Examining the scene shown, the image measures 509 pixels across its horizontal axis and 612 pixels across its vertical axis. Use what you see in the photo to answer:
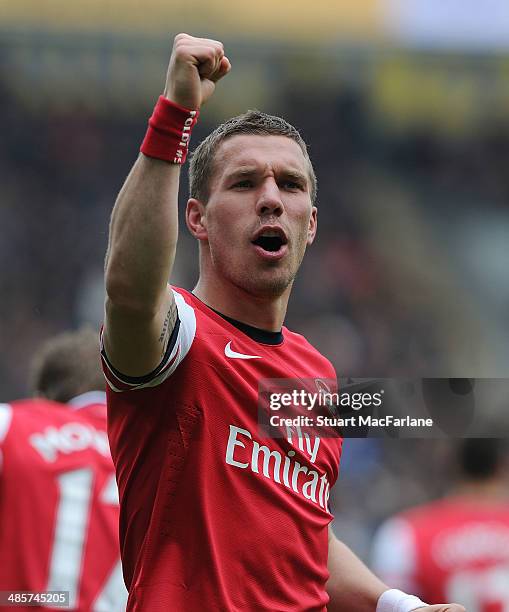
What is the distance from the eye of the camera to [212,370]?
2.89 m

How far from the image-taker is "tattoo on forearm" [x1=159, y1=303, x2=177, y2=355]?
267 cm

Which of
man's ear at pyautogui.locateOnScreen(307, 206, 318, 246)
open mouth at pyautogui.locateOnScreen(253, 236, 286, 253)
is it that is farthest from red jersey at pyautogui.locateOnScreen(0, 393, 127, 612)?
open mouth at pyautogui.locateOnScreen(253, 236, 286, 253)

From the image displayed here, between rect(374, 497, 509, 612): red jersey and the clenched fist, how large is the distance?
2.97 meters

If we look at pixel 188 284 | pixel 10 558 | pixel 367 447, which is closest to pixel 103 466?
pixel 10 558

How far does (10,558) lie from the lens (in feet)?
14.3

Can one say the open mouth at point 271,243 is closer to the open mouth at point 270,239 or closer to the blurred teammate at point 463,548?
the open mouth at point 270,239

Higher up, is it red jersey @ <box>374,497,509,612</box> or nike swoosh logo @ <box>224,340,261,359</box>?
nike swoosh logo @ <box>224,340,261,359</box>

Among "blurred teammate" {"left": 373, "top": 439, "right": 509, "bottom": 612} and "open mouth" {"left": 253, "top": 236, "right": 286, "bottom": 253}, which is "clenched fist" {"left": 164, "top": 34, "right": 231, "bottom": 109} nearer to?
"open mouth" {"left": 253, "top": 236, "right": 286, "bottom": 253}

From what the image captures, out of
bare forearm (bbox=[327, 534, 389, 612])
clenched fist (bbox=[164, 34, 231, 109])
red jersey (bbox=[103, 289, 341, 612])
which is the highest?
clenched fist (bbox=[164, 34, 231, 109])

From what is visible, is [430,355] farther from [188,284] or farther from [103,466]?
[103,466]

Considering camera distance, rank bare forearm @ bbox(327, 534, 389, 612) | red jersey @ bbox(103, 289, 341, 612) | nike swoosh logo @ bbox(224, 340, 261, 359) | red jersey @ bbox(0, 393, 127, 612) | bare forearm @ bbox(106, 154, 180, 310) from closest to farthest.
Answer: bare forearm @ bbox(106, 154, 180, 310) < red jersey @ bbox(103, 289, 341, 612) < nike swoosh logo @ bbox(224, 340, 261, 359) < bare forearm @ bbox(327, 534, 389, 612) < red jersey @ bbox(0, 393, 127, 612)

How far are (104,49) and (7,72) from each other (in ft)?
6.06

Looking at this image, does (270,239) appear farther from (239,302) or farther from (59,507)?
(59,507)

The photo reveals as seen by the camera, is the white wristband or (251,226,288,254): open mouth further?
the white wristband
